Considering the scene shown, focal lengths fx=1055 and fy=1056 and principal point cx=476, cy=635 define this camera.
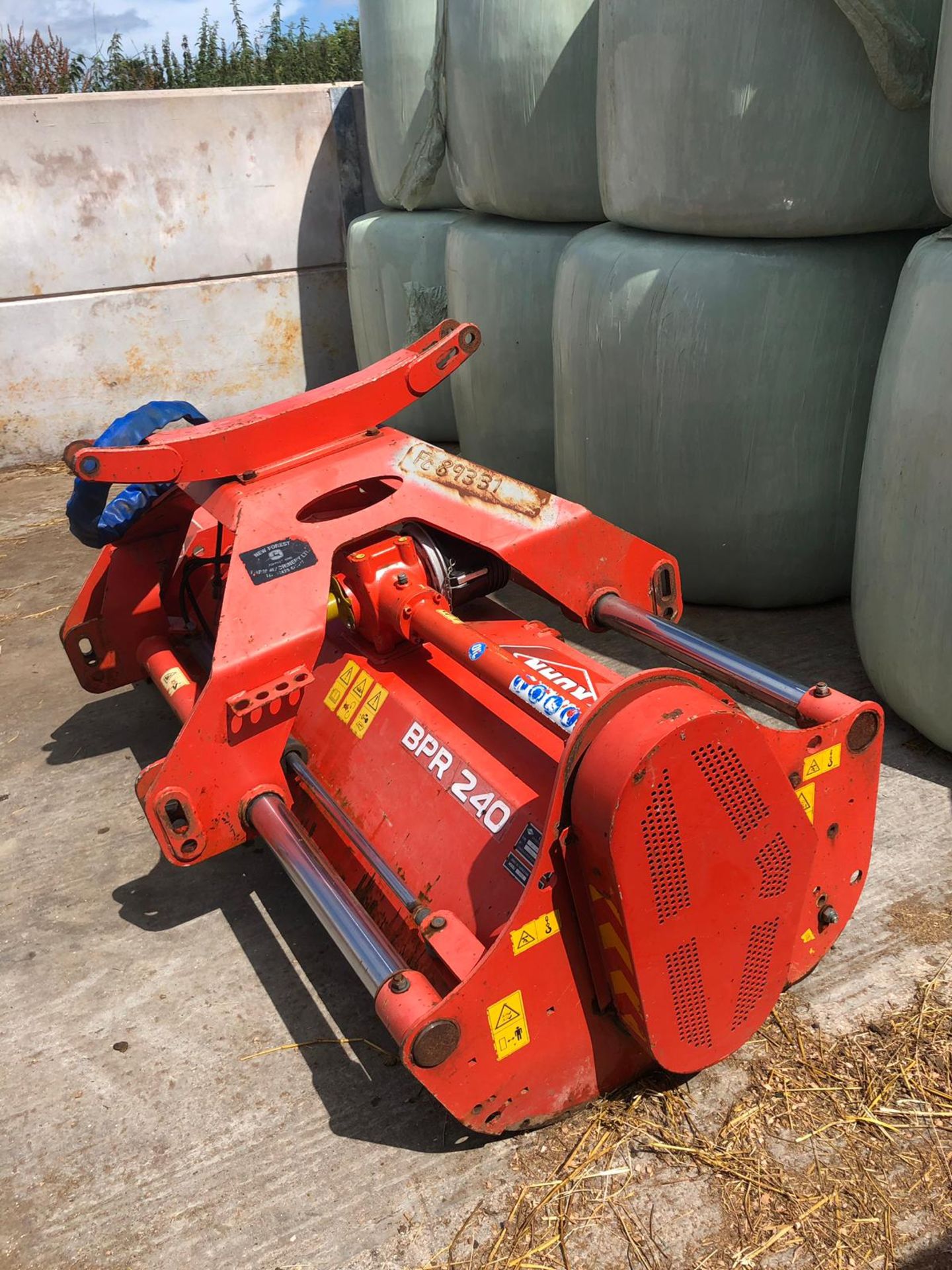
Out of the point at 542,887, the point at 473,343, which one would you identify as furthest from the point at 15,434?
the point at 542,887

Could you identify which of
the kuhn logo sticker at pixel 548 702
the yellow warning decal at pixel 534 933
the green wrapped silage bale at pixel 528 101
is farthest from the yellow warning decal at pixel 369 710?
the green wrapped silage bale at pixel 528 101

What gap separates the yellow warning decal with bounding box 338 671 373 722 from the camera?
105 inches

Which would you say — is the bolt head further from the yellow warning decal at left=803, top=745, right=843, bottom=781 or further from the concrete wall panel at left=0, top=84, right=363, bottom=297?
the concrete wall panel at left=0, top=84, right=363, bottom=297

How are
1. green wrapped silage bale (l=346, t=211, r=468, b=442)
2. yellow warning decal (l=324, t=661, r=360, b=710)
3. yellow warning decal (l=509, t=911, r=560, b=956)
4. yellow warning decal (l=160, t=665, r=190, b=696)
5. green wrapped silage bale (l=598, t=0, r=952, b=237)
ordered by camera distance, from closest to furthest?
yellow warning decal (l=509, t=911, r=560, b=956) → yellow warning decal (l=324, t=661, r=360, b=710) → yellow warning decal (l=160, t=665, r=190, b=696) → green wrapped silage bale (l=598, t=0, r=952, b=237) → green wrapped silage bale (l=346, t=211, r=468, b=442)

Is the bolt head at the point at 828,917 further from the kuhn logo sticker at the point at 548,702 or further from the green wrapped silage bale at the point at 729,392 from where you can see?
the green wrapped silage bale at the point at 729,392


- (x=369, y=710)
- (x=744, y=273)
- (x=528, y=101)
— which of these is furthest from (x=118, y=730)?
(x=528, y=101)

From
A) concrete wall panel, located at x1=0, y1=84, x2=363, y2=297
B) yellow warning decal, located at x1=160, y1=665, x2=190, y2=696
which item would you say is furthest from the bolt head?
concrete wall panel, located at x1=0, y1=84, x2=363, y2=297

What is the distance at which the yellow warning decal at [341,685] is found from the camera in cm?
271

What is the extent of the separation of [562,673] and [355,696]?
0.56 m

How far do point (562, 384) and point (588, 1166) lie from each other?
296 centimetres

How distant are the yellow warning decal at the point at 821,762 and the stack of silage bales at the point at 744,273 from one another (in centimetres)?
183

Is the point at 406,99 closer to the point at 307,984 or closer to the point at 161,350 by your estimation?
the point at 161,350

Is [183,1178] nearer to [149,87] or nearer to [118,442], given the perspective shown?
[118,442]

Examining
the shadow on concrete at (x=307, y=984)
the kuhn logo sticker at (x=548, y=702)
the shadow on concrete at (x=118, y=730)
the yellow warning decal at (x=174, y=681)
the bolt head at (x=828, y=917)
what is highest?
the kuhn logo sticker at (x=548, y=702)
